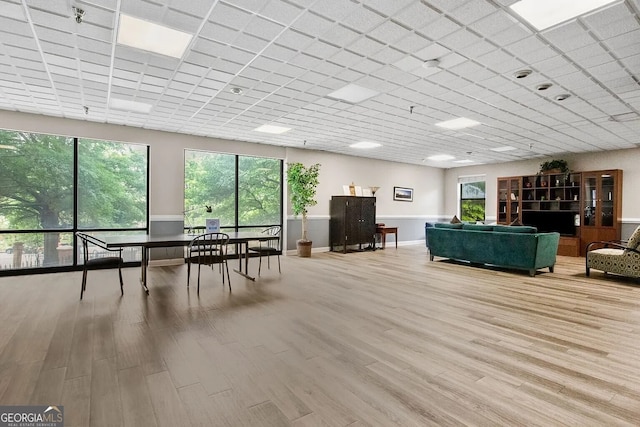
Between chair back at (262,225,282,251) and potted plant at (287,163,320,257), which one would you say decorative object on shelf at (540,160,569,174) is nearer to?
potted plant at (287,163,320,257)

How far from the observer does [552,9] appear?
2691mm

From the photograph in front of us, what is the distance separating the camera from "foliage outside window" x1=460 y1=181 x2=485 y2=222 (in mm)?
11594

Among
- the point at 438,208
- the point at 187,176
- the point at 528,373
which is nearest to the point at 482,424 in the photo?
the point at 528,373

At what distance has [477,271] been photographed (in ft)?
21.1

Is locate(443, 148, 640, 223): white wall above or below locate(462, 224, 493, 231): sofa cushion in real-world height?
above

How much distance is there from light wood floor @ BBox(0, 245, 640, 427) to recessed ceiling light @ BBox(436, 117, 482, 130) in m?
2.96

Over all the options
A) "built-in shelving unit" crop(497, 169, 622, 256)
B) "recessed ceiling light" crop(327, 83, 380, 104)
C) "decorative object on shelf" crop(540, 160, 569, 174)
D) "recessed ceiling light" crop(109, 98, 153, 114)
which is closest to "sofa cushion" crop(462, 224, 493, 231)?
"built-in shelving unit" crop(497, 169, 622, 256)

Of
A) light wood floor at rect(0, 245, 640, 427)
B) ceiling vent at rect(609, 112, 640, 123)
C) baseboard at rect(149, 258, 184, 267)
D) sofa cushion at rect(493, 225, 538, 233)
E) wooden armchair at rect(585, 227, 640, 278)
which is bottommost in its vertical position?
light wood floor at rect(0, 245, 640, 427)

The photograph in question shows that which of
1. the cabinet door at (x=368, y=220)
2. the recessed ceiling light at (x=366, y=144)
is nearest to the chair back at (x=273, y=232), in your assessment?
the cabinet door at (x=368, y=220)

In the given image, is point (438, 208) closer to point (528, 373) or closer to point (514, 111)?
point (514, 111)

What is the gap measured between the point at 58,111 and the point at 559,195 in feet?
38.8

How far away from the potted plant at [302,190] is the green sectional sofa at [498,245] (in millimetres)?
2995

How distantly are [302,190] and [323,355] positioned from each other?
5.76m

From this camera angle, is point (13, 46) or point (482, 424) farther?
point (13, 46)
